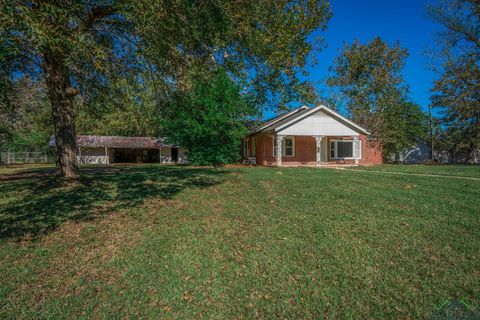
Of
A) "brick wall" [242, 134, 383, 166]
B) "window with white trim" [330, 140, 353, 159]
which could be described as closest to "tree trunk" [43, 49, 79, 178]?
"brick wall" [242, 134, 383, 166]

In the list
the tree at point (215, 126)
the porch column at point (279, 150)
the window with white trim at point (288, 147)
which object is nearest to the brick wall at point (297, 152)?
the window with white trim at point (288, 147)

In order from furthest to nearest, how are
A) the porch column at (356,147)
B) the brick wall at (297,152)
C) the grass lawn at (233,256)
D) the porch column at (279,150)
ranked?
the porch column at (356,147) < the brick wall at (297,152) < the porch column at (279,150) < the grass lawn at (233,256)

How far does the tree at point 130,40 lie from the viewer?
417cm

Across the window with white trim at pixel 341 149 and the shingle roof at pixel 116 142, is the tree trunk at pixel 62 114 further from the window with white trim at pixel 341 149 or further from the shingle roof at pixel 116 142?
the shingle roof at pixel 116 142

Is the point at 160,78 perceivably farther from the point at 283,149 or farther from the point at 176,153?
the point at 176,153

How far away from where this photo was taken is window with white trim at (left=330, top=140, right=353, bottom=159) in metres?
23.9

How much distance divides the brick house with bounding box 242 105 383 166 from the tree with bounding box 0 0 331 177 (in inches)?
435

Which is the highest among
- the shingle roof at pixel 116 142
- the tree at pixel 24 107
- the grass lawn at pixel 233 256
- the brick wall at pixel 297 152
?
the tree at pixel 24 107

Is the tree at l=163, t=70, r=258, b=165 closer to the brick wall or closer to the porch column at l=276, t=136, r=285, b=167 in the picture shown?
the porch column at l=276, t=136, r=285, b=167

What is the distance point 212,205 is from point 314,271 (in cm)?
333

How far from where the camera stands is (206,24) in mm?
6367

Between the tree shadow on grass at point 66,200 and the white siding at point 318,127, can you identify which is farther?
the white siding at point 318,127

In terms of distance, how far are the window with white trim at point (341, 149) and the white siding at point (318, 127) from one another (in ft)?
7.56

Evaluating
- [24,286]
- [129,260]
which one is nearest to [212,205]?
[129,260]
